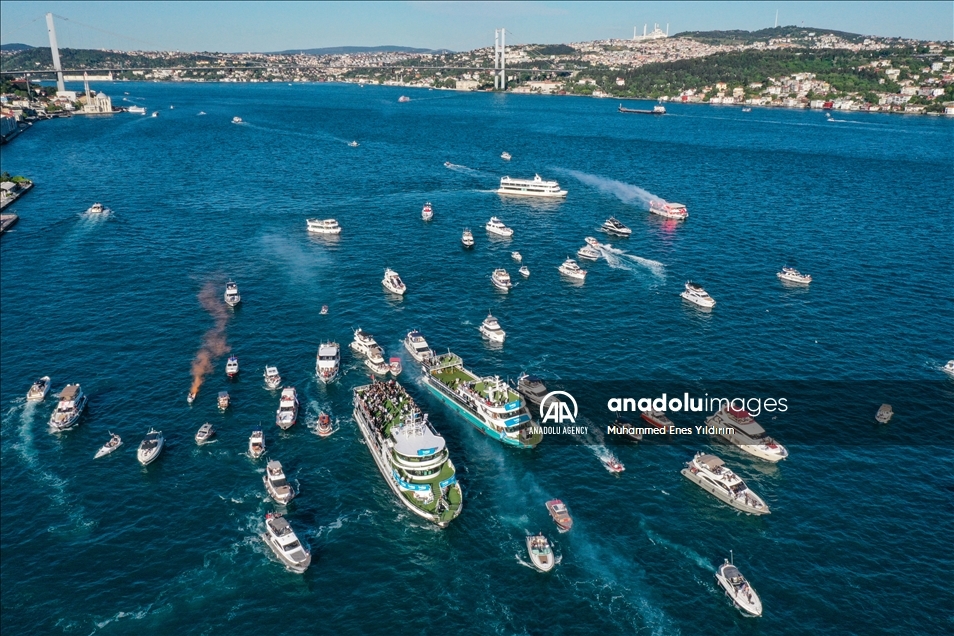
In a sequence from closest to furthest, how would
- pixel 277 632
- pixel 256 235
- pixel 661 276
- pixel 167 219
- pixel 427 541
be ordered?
pixel 277 632 → pixel 427 541 → pixel 661 276 → pixel 256 235 → pixel 167 219

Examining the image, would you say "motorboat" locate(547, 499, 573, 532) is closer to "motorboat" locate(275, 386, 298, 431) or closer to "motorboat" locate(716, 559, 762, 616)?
"motorboat" locate(716, 559, 762, 616)

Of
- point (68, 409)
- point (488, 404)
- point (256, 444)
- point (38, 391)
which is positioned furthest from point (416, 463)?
point (38, 391)

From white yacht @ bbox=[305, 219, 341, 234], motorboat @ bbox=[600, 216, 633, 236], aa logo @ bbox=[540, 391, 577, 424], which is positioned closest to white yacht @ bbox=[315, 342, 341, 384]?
aa logo @ bbox=[540, 391, 577, 424]

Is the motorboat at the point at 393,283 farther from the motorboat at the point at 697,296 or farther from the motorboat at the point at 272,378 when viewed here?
the motorboat at the point at 697,296

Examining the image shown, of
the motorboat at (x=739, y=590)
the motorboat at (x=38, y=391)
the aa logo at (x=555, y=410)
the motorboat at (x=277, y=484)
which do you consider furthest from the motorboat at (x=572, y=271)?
the motorboat at (x=38, y=391)

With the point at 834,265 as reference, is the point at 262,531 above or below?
below

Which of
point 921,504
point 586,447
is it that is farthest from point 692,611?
point 921,504

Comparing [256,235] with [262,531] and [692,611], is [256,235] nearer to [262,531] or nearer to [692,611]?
[262,531]

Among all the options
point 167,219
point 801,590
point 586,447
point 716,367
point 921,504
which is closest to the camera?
point 801,590
